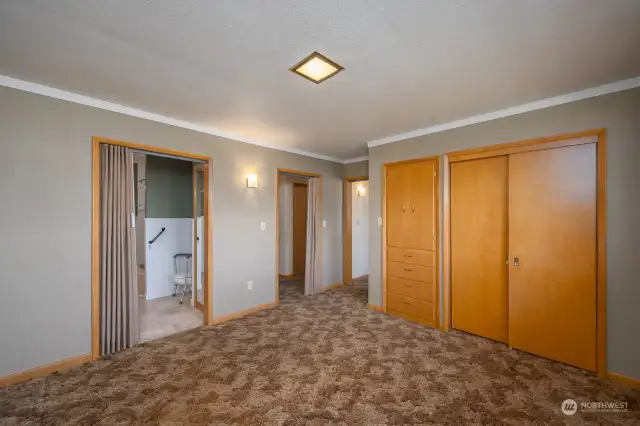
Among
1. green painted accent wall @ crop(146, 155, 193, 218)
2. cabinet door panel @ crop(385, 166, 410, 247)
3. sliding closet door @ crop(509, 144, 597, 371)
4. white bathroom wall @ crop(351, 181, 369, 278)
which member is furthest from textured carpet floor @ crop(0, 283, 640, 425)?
white bathroom wall @ crop(351, 181, 369, 278)

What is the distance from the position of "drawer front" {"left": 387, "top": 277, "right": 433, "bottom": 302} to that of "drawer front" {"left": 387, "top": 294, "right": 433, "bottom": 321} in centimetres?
6

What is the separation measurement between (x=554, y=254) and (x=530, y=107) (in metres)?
1.49

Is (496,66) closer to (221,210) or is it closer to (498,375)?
(498,375)

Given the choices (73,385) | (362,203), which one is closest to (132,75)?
(73,385)

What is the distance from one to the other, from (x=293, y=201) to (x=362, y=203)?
1.64 meters

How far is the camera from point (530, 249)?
290 cm

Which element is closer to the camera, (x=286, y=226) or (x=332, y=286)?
(x=332, y=286)

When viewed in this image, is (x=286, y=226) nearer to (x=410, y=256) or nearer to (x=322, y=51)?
(x=410, y=256)

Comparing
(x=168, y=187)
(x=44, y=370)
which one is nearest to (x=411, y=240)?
(x=44, y=370)

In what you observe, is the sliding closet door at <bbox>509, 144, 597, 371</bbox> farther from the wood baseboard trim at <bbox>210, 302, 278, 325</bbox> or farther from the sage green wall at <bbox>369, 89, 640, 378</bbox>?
the wood baseboard trim at <bbox>210, 302, 278, 325</bbox>

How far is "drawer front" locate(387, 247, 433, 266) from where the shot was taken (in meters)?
3.68

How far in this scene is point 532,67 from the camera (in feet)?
7.20

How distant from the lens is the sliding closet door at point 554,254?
259 cm

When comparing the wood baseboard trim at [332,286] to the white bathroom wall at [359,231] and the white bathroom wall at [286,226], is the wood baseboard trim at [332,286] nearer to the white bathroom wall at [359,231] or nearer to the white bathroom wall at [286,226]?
the white bathroom wall at [359,231]
